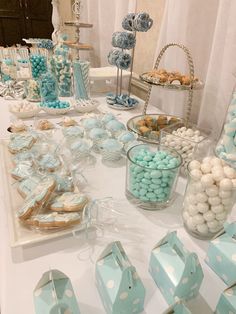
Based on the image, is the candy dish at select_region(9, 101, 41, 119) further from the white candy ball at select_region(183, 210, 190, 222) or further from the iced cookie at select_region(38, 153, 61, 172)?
the white candy ball at select_region(183, 210, 190, 222)

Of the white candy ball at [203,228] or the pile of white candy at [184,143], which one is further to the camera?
the pile of white candy at [184,143]

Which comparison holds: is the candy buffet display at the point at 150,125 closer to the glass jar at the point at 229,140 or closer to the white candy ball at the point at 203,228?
the glass jar at the point at 229,140

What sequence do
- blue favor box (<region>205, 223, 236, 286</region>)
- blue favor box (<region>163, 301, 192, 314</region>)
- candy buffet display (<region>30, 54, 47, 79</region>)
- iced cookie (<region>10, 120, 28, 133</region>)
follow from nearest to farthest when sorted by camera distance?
blue favor box (<region>163, 301, 192, 314</region>) → blue favor box (<region>205, 223, 236, 286</region>) → iced cookie (<region>10, 120, 28, 133</region>) → candy buffet display (<region>30, 54, 47, 79</region>)

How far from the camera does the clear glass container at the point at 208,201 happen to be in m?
0.49

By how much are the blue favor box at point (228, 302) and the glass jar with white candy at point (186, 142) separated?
350 mm

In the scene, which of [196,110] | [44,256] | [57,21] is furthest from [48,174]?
[57,21]

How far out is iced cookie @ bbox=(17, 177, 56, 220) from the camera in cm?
53

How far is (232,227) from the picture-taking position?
460mm

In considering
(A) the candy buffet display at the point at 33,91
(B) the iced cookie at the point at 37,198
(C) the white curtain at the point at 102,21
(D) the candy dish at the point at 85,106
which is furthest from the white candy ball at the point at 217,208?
(C) the white curtain at the point at 102,21

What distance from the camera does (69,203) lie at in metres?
0.56

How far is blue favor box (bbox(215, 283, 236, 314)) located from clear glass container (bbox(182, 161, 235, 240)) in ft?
0.51

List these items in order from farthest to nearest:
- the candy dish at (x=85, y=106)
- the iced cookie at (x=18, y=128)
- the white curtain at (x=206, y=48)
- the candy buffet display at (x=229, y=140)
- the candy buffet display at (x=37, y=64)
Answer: the candy buffet display at (x=37, y=64), the candy dish at (x=85, y=106), the iced cookie at (x=18, y=128), the white curtain at (x=206, y=48), the candy buffet display at (x=229, y=140)

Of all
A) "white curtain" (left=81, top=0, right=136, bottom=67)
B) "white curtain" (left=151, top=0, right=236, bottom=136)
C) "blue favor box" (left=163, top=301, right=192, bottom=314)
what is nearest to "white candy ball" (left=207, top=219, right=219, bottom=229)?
"blue favor box" (left=163, top=301, right=192, bottom=314)

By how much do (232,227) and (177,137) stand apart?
324 mm
